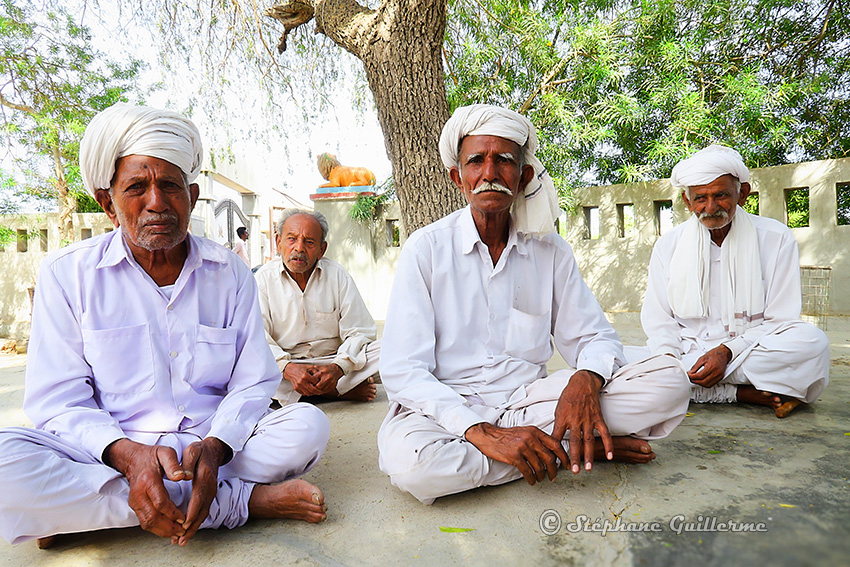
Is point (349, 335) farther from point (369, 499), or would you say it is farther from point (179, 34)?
point (179, 34)

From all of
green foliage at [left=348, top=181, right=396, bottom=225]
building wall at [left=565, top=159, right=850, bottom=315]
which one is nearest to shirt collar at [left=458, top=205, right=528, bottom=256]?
building wall at [left=565, top=159, right=850, bottom=315]

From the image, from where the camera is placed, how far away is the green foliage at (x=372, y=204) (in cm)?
899

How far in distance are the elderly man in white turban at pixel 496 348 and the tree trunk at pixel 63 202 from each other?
7.77m

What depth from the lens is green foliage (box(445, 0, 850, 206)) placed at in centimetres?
711

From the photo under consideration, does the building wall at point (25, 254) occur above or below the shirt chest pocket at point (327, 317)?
above

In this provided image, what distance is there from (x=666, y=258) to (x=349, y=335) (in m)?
2.06

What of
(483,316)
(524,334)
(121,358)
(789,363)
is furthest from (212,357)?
(789,363)

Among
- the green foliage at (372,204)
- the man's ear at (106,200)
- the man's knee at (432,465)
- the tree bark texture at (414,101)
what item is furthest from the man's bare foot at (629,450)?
the green foliage at (372,204)

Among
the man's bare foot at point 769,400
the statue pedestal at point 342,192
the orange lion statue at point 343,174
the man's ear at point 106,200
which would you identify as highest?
the orange lion statue at point 343,174

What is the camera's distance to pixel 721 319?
11.1ft

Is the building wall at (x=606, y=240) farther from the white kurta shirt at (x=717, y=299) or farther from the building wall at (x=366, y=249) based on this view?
the white kurta shirt at (x=717, y=299)

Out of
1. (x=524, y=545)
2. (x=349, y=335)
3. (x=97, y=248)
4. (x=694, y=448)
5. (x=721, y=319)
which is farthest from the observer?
(x=349, y=335)

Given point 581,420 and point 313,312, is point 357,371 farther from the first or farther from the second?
point 581,420

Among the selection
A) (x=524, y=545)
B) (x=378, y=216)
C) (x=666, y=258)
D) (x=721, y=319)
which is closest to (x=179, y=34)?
(x=378, y=216)
